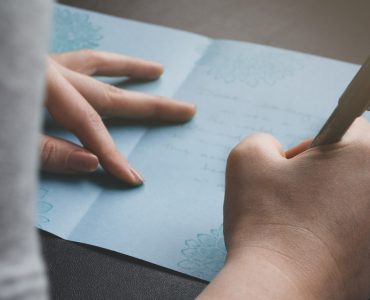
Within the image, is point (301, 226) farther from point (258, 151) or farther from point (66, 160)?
point (66, 160)

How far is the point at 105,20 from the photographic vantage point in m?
0.76

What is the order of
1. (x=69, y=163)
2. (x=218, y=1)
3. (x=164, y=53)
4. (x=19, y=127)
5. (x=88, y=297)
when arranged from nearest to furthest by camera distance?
(x=19, y=127), (x=88, y=297), (x=69, y=163), (x=164, y=53), (x=218, y=1)

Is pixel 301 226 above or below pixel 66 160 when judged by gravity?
above

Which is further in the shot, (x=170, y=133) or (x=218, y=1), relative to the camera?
(x=218, y=1)

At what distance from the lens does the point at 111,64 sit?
26.3 inches

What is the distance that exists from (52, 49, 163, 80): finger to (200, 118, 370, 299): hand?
0.25 meters

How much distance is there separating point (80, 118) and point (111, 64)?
0.13 meters

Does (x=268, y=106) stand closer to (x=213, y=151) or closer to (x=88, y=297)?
(x=213, y=151)

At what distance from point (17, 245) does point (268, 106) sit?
48 centimetres

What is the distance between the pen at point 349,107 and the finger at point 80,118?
0.19 m

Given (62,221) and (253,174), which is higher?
(253,174)

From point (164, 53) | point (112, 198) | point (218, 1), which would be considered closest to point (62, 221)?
point (112, 198)

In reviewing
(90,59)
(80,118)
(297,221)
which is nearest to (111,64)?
(90,59)

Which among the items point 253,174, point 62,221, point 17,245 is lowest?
point 62,221
